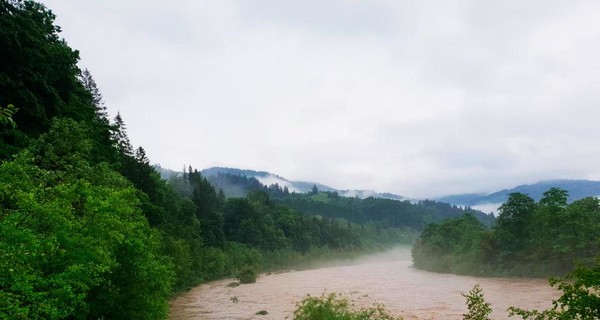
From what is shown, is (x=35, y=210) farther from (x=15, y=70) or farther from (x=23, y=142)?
(x=15, y=70)

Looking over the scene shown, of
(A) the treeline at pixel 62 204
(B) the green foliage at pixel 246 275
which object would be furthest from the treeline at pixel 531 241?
(A) the treeline at pixel 62 204

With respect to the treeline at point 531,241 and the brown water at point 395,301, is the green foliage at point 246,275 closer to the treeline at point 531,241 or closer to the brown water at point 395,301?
the brown water at point 395,301

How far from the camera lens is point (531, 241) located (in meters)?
76.6

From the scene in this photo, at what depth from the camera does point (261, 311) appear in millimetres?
43781

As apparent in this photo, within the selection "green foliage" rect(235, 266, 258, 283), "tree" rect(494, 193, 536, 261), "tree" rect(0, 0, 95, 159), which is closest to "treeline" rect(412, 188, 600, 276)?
"tree" rect(494, 193, 536, 261)

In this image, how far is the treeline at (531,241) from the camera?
65.4 meters

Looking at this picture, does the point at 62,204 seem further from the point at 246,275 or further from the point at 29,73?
the point at 246,275

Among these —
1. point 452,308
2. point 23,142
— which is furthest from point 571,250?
point 23,142

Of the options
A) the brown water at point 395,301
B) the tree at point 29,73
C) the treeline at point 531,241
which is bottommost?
the brown water at point 395,301

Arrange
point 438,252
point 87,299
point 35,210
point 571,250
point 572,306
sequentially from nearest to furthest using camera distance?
1. point 572,306
2. point 35,210
3. point 87,299
4. point 571,250
5. point 438,252

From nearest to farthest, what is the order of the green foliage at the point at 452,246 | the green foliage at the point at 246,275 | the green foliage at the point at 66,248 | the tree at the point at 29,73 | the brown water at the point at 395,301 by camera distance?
1. the green foliage at the point at 66,248
2. the tree at the point at 29,73
3. the brown water at the point at 395,301
4. the green foliage at the point at 246,275
5. the green foliage at the point at 452,246

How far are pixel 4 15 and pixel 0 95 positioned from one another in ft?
17.3

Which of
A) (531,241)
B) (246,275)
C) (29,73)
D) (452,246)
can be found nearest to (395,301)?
(531,241)

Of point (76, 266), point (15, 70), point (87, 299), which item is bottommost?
point (87, 299)
